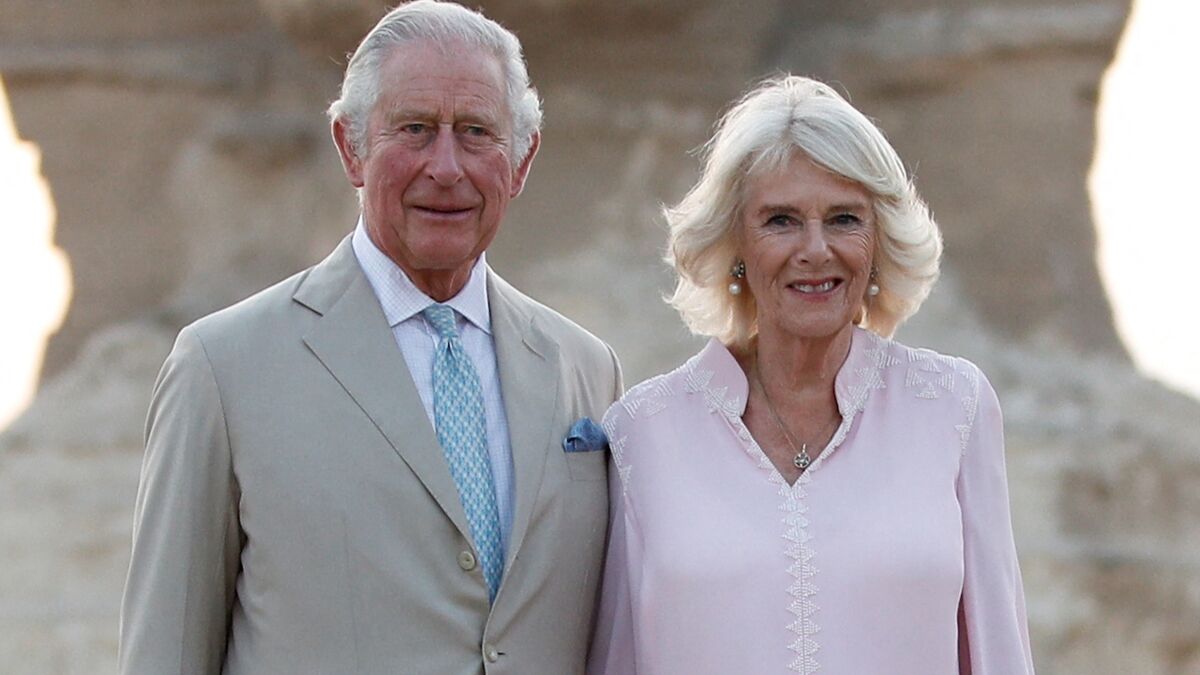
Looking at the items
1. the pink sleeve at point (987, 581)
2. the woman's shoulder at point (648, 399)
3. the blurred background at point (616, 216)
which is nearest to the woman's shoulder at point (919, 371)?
the pink sleeve at point (987, 581)

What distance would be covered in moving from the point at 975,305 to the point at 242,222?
2637 millimetres

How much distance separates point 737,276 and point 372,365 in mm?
588

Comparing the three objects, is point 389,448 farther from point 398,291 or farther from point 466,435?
point 398,291

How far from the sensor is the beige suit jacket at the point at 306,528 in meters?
2.45

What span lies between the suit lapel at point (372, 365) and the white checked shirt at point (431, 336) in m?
0.02

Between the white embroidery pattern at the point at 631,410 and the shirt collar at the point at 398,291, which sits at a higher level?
the shirt collar at the point at 398,291

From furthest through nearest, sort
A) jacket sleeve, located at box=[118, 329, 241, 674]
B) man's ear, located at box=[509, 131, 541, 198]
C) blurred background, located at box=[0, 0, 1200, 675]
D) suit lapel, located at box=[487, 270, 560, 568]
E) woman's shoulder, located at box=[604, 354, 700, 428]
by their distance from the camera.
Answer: blurred background, located at box=[0, 0, 1200, 675]
woman's shoulder, located at box=[604, 354, 700, 428]
man's ear, located at box=[509, 131, 541, 198]
suit lapel, located at box=[487, 270, 560, 568]
jacket sleeve, located at box=[118, 329, 241, 674]

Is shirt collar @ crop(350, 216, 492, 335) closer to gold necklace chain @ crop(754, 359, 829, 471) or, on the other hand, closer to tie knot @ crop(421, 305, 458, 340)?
tie knot @ crop(421, 305, 458, 340)

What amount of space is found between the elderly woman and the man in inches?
4.5

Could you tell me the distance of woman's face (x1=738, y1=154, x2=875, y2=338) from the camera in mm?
2672

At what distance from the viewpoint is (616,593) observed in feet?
9.01

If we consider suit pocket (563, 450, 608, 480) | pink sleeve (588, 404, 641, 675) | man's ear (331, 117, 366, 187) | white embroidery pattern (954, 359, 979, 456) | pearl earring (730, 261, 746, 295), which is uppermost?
man's ear (331, 117, 366, 187)

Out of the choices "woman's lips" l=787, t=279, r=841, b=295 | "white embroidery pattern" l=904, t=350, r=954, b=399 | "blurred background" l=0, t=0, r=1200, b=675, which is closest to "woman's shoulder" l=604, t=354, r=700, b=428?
"woman's lips" l=787, t=279, r=841, b=295

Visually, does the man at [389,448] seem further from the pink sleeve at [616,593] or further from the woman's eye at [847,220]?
the woman's eye at [847,220]
